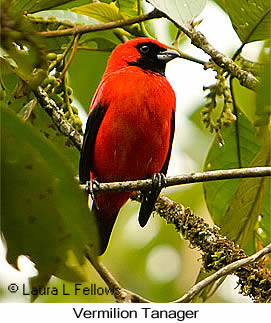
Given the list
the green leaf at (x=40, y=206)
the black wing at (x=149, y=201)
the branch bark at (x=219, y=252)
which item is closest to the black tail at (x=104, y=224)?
the black wing at (x=149, y=201)

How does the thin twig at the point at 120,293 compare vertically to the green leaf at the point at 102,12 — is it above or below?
below

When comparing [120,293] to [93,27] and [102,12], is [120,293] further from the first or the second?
[102,12]

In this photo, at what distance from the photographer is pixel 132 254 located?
3.90 metres

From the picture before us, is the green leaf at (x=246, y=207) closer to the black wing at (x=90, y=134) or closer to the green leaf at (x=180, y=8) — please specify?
the black wing at (x=90, y=134)

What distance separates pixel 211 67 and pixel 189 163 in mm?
1130

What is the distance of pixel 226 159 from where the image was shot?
3.39m

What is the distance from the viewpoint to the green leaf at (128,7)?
319 centimetres

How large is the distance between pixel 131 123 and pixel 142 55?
52 cm

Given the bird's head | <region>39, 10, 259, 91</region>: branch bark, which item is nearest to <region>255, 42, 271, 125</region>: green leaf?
<region>39, 10, 259, 91</region>: branch bark

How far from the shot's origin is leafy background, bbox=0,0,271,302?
1.18 metres

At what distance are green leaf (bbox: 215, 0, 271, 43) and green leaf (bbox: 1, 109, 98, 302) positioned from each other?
6.60 feet

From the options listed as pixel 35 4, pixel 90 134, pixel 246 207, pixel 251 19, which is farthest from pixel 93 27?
pixel 246 207
